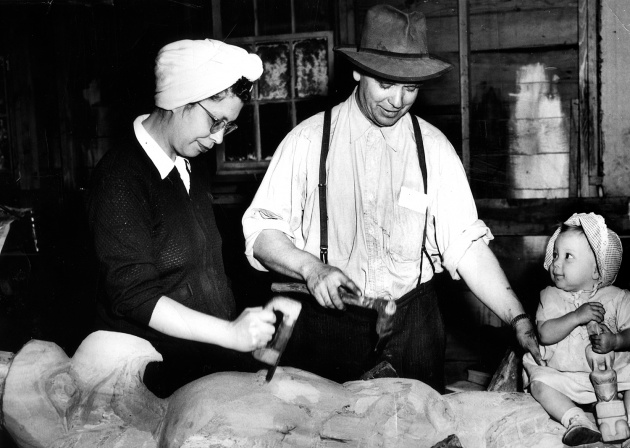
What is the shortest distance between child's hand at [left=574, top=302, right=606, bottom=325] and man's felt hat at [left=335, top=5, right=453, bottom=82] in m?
1.12

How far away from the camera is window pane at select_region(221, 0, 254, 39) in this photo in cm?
529

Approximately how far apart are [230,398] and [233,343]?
0.19 metres

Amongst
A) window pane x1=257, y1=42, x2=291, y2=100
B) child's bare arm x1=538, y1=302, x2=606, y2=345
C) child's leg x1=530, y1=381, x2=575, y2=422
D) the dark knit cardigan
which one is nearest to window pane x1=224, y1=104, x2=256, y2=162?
window pane x1=257, y1=42, x2=291, y2=100

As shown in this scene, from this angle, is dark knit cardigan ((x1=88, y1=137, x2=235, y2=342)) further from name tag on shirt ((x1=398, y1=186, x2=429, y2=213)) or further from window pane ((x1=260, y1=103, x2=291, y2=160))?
window pane ((x1=260, y1=103, x2=291, y2=160))

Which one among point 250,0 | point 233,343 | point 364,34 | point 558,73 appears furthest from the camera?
point 250,0

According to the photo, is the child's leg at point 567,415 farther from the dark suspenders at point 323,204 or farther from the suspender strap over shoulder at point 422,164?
the dark suspenders at point 323,204

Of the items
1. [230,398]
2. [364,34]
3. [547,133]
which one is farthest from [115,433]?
[547,133]

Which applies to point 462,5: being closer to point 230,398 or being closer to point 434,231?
point 434,231

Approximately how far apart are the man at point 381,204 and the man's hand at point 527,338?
0.30 metres

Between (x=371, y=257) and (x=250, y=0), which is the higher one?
(x=250, y=0)

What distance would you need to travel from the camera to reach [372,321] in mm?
2982

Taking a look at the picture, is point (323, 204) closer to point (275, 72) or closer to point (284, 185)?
point (284, 185)

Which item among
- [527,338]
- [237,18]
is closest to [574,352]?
[527,338]

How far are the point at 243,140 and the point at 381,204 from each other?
2851mm
